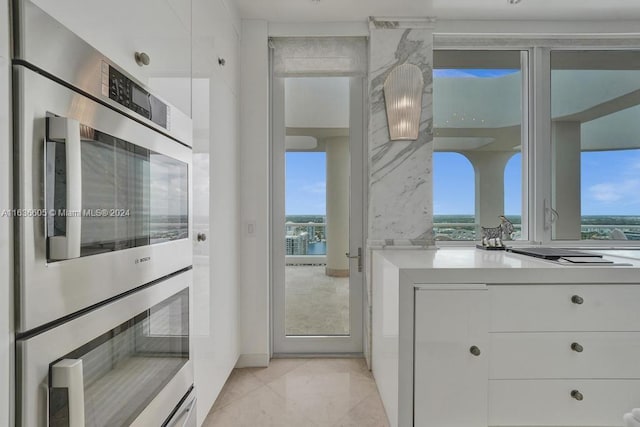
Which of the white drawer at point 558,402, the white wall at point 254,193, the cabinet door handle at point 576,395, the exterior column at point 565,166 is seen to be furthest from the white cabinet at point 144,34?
the exterior column at point 565,166

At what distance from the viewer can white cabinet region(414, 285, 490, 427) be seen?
157 cm

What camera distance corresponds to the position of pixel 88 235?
77 centimetres

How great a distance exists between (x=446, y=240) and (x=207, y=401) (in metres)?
2.00

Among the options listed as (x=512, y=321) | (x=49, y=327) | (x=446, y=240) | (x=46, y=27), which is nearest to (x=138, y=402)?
(x=49, y=327)

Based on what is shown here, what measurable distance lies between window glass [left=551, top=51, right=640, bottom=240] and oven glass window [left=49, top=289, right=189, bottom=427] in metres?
2.79

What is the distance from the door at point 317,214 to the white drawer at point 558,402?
3.83 ft

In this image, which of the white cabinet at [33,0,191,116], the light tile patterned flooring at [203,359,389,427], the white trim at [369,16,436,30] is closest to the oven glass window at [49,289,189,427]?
the white cabinet at [33,0,191,116]

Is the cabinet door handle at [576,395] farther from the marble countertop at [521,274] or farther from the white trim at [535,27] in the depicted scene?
the white trim at [535,27]

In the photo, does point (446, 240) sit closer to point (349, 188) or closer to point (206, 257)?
point (349, 188)

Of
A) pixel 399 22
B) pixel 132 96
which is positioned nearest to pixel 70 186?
pixel 132 96

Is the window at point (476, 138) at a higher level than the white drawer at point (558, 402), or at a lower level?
higher

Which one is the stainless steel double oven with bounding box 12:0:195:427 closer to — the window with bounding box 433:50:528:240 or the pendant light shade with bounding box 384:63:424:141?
the pendant light shade with bounding box 384:63:424:141

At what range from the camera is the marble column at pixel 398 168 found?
2.46 metres
